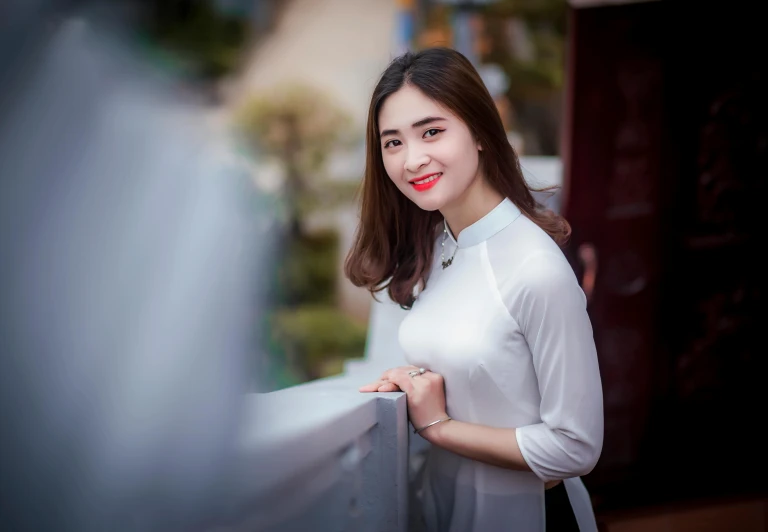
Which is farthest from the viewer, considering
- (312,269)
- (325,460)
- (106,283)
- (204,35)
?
(204,35)

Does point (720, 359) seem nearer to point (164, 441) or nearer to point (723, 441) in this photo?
point (723, 441)

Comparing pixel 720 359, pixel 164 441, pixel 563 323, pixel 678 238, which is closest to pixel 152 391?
pixel 164 441

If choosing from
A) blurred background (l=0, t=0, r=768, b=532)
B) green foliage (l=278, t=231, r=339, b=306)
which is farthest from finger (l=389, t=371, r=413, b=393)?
green foliage (l=278, t=231, r=339, b=306)

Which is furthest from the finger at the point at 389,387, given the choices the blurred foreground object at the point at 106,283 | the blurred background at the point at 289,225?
the blurred foreground object at the point at 106,283

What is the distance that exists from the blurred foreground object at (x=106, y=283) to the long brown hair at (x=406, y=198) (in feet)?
1.72

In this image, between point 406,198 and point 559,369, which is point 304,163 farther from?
point 559,369

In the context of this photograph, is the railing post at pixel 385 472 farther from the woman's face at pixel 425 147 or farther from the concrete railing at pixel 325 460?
the woman's face at pixel 425 147

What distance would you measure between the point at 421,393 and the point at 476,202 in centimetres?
32

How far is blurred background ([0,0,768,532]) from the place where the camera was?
0.59 m

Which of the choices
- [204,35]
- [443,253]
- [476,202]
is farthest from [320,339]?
[476,202]

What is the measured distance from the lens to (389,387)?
1.17 metres

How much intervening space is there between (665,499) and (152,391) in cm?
254

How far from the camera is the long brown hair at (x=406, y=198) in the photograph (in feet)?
3.70

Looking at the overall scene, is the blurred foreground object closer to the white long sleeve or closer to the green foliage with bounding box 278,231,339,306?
the white long sleeve
